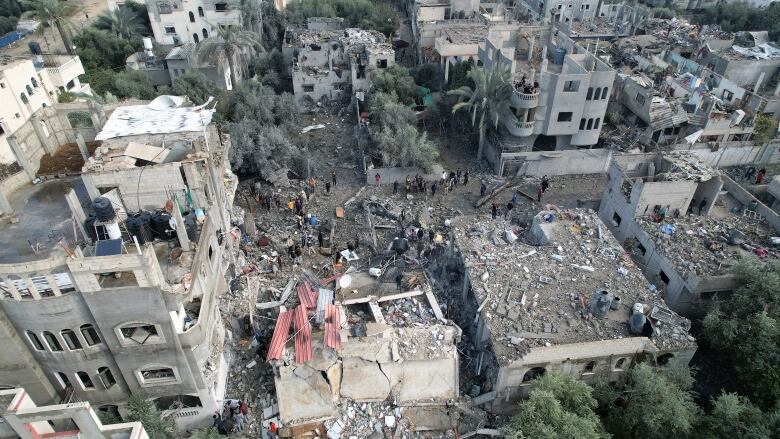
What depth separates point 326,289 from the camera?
56.6 ft

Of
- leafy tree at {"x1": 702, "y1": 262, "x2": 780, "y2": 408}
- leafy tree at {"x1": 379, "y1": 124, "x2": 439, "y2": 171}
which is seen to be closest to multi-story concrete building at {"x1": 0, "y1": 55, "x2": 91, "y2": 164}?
leafy tree at {"x1": 379, "y1": 124, "x2": 439, "y2": 171}

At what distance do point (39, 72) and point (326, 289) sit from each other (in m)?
20.2

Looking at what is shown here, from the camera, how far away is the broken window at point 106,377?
42.7 ft

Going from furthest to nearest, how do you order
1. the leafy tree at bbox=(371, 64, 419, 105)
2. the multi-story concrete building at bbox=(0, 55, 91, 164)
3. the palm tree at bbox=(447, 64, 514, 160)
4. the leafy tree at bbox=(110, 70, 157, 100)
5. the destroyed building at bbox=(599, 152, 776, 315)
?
the leafy tree at bbox=(371, 64, 419, 105), the leafy tree at bbox=(110, 70, 157, 100), the palm tree at bbox=(447, 64, 514, 160), the multi-story concrete building at bbox=(0, 55, 91, 164), the destroyed building at bbox=(599, 152, 776, 315)

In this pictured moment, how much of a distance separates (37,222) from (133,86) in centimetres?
1980

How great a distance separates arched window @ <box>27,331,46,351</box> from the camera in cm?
1182

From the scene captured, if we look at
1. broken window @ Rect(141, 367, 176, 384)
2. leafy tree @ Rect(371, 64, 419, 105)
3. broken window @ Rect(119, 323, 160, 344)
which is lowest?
broken window @ Rect(141, 367, 176, 384)

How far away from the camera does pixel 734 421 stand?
1274cm

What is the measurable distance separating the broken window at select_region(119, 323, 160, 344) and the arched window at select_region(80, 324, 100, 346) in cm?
78

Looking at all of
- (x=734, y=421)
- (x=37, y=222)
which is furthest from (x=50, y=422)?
(x=734, y=421)

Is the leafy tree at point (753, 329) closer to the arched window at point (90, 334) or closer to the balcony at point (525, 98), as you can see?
the balcony at point (525, 98)

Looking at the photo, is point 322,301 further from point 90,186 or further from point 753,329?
point 753,329

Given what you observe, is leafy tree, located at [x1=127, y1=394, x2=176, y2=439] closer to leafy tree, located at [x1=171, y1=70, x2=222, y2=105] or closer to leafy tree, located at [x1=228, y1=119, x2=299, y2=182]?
leafy tree, located at [x1=228, y1=119, x2=299, y2=182]

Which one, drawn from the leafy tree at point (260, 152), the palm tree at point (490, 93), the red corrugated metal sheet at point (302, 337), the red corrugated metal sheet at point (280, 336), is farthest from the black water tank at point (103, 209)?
the palm tree at point (490, 93)
